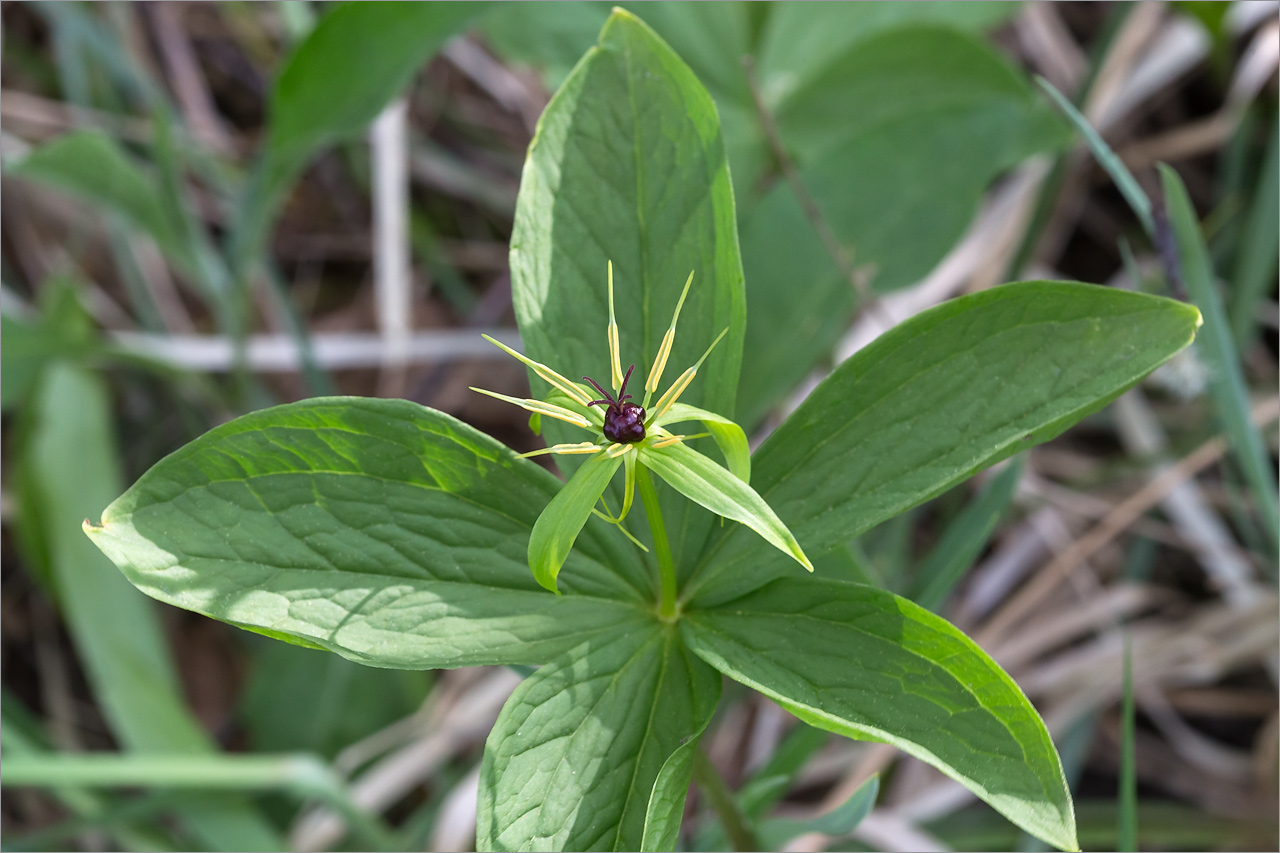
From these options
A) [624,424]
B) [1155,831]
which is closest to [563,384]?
[624,424]

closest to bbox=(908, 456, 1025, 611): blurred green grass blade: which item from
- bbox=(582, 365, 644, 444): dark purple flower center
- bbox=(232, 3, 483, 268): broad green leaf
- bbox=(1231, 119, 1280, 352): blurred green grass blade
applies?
bbox=(582, 365, 644, 444): dark purple flower center

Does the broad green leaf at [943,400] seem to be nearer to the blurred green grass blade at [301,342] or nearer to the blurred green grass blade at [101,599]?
the blurred green grass blade at [301,342]

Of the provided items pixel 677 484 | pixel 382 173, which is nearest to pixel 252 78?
pixel 382 173

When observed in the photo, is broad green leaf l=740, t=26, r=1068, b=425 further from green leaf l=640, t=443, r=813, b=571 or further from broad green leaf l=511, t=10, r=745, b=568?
green leaf l=640, t=443, r=813, b=571

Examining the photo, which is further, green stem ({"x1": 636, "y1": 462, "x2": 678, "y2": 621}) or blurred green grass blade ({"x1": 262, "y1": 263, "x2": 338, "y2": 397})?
blurred green grass blade ({"x1": 262, "y1": 263, "x2": 338, "y2": 397})

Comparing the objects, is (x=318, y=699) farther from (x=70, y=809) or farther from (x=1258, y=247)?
(x=1258, y=247)

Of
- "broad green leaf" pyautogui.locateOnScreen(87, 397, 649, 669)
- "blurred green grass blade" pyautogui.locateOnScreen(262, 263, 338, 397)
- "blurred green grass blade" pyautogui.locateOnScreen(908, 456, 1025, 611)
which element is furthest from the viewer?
"blurred green grass blade" pyautogui.locateOnScreen(262, 263, 338, 397)
